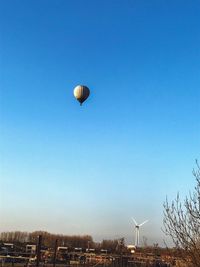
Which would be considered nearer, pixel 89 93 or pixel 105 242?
pixel 89 93

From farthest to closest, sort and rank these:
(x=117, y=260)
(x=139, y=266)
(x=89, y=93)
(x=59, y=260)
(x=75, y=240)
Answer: (x=75, y=240) < (x=59, y=260) < (x=139, y=266) < (x=117, y=260) < (x=89, y=93)

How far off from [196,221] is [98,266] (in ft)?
97.4

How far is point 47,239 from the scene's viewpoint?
93.5m

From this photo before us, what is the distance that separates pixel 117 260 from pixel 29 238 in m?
97.1

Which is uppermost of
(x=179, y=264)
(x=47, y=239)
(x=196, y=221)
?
(x=47, y=239)

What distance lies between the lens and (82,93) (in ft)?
89.3

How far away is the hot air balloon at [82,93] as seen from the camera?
27047 millimetres

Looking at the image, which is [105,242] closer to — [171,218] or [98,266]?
[98,266]

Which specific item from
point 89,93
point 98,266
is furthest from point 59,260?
point 89,93

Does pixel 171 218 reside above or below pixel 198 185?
below

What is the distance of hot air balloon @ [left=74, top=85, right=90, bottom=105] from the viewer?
1065 inches

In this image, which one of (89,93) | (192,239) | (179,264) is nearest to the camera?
(192,239)

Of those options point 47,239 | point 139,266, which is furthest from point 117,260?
point 47,239

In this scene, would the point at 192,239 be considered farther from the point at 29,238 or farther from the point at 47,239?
the point at 29,238
